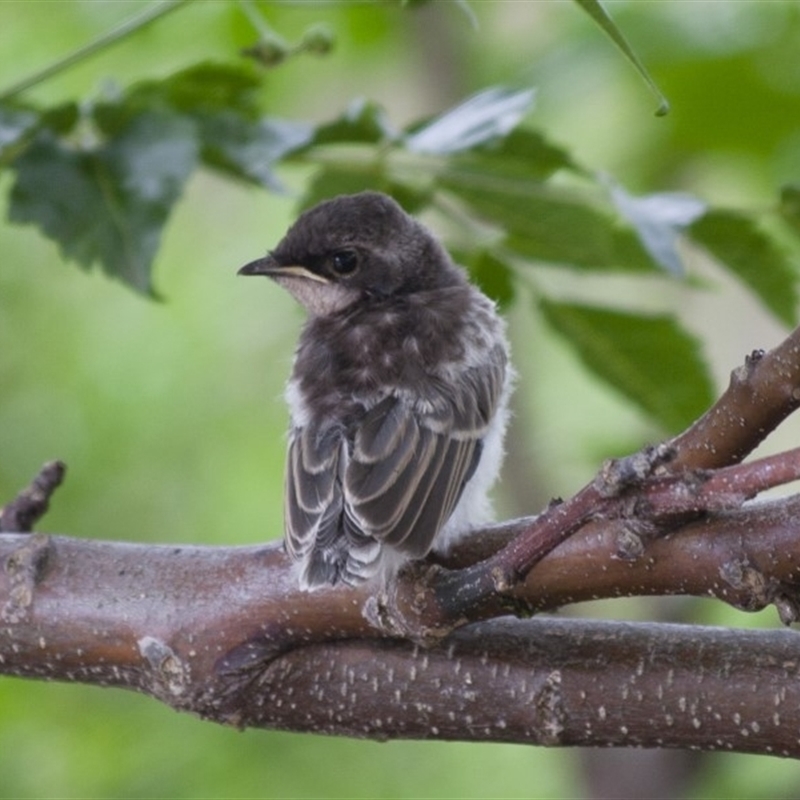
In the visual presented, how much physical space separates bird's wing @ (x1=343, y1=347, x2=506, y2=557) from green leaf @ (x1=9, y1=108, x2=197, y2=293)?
41 centimetres

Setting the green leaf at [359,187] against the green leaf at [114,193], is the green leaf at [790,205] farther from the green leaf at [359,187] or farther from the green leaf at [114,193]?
the green leaf at [114,193]

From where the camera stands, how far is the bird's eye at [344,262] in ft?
9.36

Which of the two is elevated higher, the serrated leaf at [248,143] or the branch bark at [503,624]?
the serrated leaf at [248,143]

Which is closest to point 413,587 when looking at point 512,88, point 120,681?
point 120,681

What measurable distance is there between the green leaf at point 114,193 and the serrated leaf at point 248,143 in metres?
0.11

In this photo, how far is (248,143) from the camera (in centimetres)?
251

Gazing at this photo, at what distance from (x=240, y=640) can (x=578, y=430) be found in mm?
2007

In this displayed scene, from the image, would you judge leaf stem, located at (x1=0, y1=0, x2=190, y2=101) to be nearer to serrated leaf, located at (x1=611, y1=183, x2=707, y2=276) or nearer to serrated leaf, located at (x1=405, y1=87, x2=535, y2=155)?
serrated leaf, located at (x1=405, y1=87, x2=535, y2=155)

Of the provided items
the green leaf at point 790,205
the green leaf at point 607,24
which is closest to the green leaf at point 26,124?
the green leaf at point 790,205

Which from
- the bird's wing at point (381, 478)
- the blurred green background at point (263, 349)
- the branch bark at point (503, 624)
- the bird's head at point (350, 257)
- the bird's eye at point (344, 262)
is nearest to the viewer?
the branch bark at point (503, 624)

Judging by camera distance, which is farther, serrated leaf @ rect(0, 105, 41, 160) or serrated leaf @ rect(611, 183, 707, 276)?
serrated leaf @ rect(0, 105, 41, 160)

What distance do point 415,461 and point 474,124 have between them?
1.76 feet

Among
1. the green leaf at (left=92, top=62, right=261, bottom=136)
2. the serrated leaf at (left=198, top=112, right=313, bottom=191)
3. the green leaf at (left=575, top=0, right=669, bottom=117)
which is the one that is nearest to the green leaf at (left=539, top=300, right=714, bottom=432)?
the serrated leaf at (left=198, top=112, right=313, bottom=191)

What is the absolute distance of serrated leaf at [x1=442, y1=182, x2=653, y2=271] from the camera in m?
2.48
